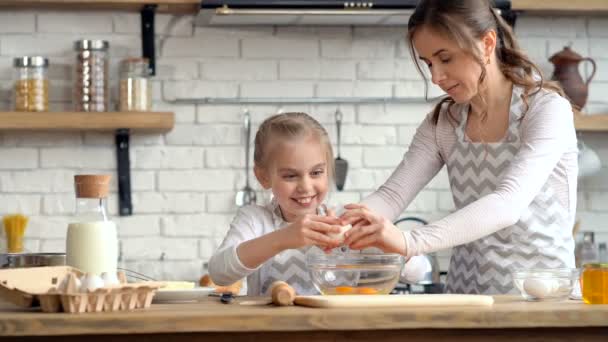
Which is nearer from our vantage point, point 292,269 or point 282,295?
point 282,295

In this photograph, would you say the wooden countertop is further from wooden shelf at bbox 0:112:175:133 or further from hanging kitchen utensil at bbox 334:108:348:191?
hanging kitchen utensil at bbox 334:108:348:191

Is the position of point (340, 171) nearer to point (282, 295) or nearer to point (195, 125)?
point (195, 125)

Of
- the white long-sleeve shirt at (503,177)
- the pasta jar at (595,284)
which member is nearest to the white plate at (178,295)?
the white long-sleeve shirt at (503,177)

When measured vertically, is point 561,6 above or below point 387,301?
above

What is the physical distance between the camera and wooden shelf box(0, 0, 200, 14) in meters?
3.73

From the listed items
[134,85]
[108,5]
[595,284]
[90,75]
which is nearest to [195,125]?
[134,85]

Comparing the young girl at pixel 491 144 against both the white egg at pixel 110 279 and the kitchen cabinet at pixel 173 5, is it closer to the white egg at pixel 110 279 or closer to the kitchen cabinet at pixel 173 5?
the white egg at pixel 110 279

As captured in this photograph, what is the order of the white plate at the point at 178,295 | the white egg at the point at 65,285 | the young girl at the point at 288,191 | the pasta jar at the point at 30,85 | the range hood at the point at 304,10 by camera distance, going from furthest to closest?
the pasta jar at the point at 30,85 < the range hood at the point at 304,10 < the young girl at the point at 288,191 < the white plate at the point at 178,295 < the white egg at the point at 65,285

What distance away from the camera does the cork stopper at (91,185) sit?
2.06m

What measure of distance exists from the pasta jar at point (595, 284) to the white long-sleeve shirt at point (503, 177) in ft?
0.86

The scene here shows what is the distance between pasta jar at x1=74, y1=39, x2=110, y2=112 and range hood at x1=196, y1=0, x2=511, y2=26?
15.6 inches

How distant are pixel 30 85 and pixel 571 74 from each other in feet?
6.69

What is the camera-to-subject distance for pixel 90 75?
3.72 metres

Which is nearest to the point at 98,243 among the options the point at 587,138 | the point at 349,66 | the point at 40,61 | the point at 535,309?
the point at 535,309
